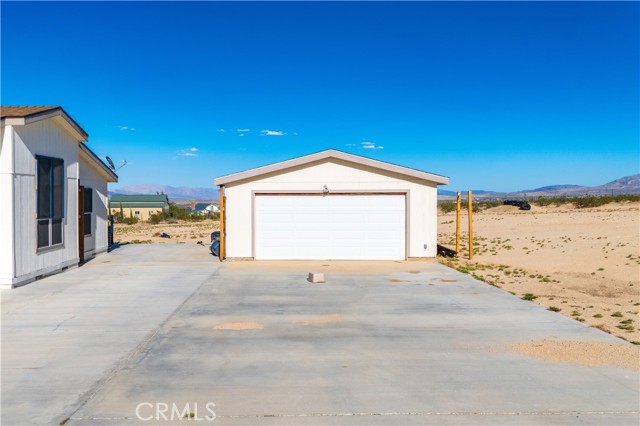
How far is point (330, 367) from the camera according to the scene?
6316mm

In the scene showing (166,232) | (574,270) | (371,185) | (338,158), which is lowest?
(574,270)

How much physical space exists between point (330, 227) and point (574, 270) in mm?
7826

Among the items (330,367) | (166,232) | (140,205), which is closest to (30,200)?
(330,367)

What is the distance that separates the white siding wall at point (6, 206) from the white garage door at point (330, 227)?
7719mm

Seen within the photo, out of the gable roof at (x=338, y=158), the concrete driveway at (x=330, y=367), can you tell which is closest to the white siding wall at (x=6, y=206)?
the concrete driveway at (x=330, y=367)

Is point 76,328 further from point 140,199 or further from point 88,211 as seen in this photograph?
point 140,199

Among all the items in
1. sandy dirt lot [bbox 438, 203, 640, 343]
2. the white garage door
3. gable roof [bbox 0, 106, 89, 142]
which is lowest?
sandy dirt lot [bbox 438, 203, 640, 343]

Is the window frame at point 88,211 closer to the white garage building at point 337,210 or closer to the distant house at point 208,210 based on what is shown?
the white garage building at point 337,210

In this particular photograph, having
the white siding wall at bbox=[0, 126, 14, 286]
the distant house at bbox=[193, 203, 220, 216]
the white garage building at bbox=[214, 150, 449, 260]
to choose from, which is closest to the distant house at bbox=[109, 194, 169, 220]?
the distant house at bbox=[193, 203, 220, 216]

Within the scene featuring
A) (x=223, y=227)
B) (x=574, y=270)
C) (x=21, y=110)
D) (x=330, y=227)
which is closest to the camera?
(x=21, y=110)

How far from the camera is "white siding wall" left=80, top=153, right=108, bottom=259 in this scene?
17828mm

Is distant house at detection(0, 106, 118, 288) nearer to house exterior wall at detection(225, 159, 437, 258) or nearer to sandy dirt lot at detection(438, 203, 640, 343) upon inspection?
house exterior wall at detection(225, 159, 437, 258)

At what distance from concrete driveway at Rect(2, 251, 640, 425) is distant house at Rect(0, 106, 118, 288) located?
128 inches

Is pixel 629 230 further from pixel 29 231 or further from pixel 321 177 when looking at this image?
pixel 29 231
